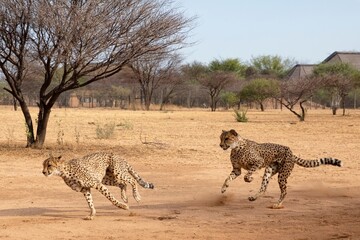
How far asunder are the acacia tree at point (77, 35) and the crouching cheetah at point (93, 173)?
8761mm

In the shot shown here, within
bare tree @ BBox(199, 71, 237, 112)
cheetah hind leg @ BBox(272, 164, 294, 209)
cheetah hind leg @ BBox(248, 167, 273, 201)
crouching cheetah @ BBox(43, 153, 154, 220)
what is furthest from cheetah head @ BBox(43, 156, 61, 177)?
bare tree @ BBox(199, 71, 237, 112)

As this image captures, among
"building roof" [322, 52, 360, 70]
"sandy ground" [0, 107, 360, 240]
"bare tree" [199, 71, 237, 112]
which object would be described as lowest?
"sandy ground" [0, 107, 360, 240]

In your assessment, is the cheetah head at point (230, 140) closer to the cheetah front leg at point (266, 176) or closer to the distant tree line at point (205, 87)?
the cheetah front leg at point (266, 176)

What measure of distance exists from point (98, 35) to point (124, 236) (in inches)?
443

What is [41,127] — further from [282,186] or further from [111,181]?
[282,186]

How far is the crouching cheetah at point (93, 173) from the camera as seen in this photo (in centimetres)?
904

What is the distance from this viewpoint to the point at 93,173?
930 centimetres

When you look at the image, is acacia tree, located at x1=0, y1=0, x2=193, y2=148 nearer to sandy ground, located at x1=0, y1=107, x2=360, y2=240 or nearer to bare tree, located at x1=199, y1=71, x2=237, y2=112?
sandy ground, located at x1=0, y1=107, x2=360, y2=240

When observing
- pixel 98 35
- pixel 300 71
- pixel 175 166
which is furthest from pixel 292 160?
pixel 300 71

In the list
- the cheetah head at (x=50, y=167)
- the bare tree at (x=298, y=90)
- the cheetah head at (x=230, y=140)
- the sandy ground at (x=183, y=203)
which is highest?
the bare tree at (x=298, y=90)

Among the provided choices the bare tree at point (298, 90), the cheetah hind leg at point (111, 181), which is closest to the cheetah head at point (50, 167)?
the cheetah hind leg at point (111, 181)

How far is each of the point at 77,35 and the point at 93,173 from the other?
9469 mm

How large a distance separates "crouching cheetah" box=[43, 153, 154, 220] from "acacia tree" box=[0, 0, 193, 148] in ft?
28.7

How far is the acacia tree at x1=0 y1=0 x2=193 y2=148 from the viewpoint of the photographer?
712 inches
